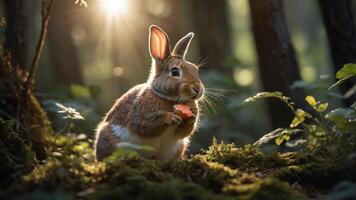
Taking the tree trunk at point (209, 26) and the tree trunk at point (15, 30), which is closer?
the tree trunk at point (15, 30)

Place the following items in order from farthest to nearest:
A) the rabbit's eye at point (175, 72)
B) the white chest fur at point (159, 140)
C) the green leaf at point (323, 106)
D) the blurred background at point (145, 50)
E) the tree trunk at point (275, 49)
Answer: the blurred background at point (145, 50)
the tree trunk at point (275, 49)
the rabbit's eye at point (175, 72)
the white chest fur at point (159, 140)
the green leaf at point (323, 106)

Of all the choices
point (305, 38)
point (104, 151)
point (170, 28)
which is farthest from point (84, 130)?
point (305, 38)

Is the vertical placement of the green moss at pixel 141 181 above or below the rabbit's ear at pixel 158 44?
below

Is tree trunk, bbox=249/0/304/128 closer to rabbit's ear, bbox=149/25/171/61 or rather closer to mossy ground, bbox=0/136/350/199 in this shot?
rabbit's ear, bbox=149/25/171/61

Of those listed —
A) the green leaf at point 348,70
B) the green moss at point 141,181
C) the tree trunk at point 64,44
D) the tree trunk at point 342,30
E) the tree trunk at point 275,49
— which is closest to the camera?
the green moss at point 141,181

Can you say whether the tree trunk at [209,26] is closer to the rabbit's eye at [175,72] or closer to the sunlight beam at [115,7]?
the sunlight beam at [115,7]

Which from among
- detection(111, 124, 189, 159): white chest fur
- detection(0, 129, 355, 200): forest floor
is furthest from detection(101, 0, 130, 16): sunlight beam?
detection(0, 129, 355, 200): forest floor

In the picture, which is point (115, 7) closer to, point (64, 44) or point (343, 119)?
point (64, 44)

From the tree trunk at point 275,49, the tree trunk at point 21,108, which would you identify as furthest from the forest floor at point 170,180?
the tree trunk at point 275,49
